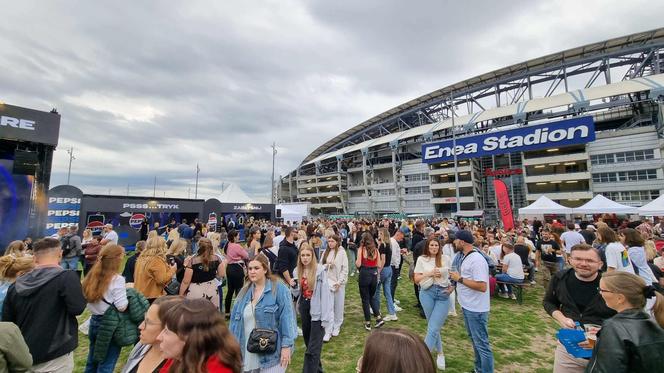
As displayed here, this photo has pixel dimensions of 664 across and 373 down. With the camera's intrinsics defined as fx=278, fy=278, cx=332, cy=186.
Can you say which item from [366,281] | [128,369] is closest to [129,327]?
[128,369]

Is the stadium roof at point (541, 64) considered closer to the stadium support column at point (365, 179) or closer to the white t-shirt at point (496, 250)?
the stadium support column at point (365, 179)

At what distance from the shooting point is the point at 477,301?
3.67 metres

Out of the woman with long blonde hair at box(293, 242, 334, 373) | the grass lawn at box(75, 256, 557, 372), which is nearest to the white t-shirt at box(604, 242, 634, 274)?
the grass lawn at box(75, 256, 557, 372)

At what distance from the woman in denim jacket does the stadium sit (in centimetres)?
2705

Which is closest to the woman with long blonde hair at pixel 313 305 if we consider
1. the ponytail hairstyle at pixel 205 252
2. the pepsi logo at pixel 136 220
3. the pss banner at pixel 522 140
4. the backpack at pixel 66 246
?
the ponytail hairstyle at pixel 205 252

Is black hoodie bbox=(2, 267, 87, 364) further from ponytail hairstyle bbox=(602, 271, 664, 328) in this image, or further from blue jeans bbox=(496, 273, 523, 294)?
blue jeans bbox=(496, 273, 523, 294)

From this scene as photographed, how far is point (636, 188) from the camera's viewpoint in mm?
33750

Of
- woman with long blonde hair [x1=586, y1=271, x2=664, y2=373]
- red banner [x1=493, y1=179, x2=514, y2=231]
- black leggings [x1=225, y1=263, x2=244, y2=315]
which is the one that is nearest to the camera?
woman with long blonde hair [x1=586, y1=271, x2=664, y2=373]

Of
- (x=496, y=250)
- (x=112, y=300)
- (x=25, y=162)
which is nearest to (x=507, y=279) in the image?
(x=496, y=250)

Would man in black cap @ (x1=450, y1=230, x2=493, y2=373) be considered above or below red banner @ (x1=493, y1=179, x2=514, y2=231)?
below

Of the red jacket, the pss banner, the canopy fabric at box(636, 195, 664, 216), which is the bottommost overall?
the red jacket

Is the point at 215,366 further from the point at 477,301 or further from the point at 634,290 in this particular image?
the point at 477,301

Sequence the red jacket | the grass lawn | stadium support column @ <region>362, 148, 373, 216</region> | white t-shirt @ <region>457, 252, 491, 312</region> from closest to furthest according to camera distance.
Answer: the red jacket → white t-shirt @ <region>457, 252, 491, 312</region> → the grass lawn → stadium support column @ <region>362, 148, 373, 216</region>

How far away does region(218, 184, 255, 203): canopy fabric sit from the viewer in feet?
86.3
